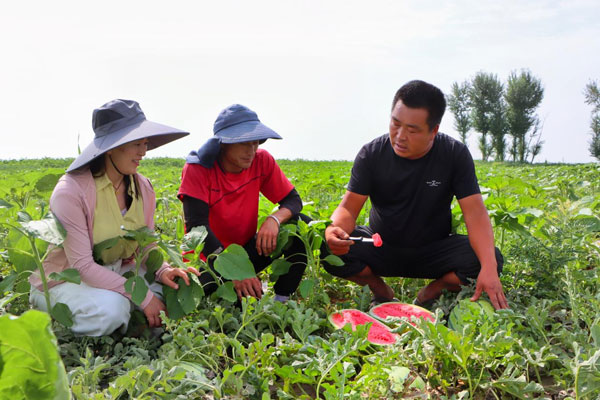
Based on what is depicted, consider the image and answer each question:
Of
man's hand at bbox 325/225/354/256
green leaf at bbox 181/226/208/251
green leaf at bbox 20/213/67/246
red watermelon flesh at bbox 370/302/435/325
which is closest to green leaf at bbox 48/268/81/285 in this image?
green leaf at bbox 20/213/67/246

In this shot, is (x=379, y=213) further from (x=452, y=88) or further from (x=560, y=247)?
(x=452, y=88)

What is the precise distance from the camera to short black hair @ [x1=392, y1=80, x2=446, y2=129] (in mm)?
2834

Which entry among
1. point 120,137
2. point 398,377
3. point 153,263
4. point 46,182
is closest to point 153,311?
point 153,263

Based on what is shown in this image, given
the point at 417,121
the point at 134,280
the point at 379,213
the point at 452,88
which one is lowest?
the point at 134,280

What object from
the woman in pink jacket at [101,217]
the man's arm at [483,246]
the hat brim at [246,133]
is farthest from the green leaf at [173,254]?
the man's arm at [483,246]

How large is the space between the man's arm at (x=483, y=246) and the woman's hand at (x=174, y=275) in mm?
1439

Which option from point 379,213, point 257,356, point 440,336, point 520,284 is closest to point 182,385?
point 257,356

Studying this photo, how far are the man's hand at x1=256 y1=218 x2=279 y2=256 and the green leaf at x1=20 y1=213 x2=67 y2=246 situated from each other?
1.09 meters

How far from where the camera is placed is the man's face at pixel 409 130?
2836 mm

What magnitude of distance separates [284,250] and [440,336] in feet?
4.64

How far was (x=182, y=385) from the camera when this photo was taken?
1.93m

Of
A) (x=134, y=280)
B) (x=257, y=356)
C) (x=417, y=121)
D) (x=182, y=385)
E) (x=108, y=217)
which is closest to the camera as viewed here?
(x=182, y=385)

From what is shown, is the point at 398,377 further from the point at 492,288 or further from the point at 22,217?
the point at 22,217

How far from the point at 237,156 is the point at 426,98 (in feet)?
3.59
